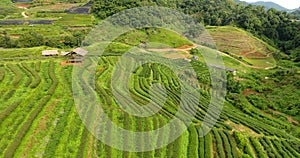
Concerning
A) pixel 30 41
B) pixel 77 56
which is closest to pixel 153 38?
pixel 30 41

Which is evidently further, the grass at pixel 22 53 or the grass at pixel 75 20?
the grass at pixel 75 20

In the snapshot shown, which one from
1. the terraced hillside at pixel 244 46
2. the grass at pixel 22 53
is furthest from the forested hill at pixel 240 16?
the grass at pixel 22 53

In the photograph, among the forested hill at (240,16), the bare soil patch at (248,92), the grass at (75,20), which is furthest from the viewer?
the forested hill at (240,16)

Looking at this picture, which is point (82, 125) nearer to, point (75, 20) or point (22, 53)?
point (22, 53)

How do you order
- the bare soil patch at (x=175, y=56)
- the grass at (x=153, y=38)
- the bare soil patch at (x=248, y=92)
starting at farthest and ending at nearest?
the grass at (x=153, y=38) → the bare soil patch at (x=175, y=56) → the bare soil patch at (x=248, y=92)

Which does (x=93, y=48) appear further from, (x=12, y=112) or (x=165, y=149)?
(x=165, y=149)

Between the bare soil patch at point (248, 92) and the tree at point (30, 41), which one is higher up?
the tree at point (30, 41)

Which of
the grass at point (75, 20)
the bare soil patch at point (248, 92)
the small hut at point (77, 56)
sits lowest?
the bare soil patch at point (248, 92)

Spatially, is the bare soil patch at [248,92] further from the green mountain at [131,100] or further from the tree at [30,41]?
the tree at [30,41]
